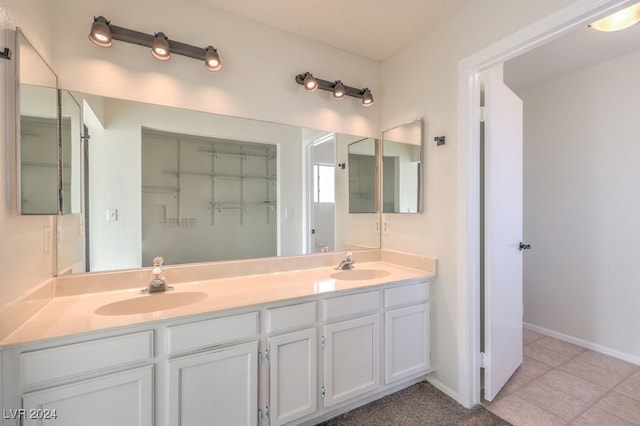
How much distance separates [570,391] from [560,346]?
32.9 inches

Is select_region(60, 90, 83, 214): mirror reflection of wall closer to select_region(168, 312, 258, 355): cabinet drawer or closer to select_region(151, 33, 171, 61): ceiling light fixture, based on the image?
select_region(151, 33, 171, 61): ceiling light fixture

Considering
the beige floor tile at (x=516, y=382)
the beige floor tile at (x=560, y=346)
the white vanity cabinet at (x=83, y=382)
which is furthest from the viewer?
the beige floor tile at (x=560, y=346)

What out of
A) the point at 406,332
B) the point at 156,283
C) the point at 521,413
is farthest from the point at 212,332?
the point at 521,413

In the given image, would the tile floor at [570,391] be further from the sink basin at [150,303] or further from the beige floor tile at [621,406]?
the sink basin at [150,303]

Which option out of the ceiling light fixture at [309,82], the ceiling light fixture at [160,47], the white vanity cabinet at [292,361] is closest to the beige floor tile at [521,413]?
the white vanity cabinet at [292,361]

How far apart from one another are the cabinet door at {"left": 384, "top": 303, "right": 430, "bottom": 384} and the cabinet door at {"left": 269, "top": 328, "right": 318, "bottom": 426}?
1.80 ft

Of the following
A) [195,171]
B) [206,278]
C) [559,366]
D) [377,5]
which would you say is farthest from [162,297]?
[559,366]

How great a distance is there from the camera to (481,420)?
167 centimetres

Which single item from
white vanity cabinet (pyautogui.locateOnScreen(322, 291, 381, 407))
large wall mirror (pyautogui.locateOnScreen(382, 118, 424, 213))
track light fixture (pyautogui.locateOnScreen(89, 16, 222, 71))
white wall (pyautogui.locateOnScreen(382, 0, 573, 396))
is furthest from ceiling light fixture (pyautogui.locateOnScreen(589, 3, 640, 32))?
track light fixture (pyautogui.locateOnScreen(89, 16, 222, 71))

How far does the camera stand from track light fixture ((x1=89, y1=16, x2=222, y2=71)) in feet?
4.71

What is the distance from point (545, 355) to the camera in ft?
8.03

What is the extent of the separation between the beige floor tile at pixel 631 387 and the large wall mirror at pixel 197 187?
2.22 metres

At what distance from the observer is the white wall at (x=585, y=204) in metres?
2.34

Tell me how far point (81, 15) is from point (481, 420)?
3231 millimetres
